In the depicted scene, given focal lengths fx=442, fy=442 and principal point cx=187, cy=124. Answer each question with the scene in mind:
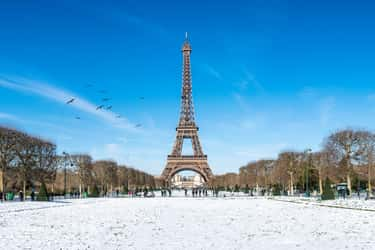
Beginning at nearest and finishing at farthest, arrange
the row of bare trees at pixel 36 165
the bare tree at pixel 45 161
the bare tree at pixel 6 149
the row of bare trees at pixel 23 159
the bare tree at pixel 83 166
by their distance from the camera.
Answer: the bare tree at pixel 6 149 → the row of bare trees at pixel 23 159 → the row of bare trees at pixel 36 165 → the bare tree at pixel 45 161 → the bare tree at pixel 83 166

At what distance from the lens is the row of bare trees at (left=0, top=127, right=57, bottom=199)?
171 feet

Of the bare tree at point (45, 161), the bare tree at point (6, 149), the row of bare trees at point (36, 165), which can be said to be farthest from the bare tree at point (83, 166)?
the bare tree at point (6, 149)

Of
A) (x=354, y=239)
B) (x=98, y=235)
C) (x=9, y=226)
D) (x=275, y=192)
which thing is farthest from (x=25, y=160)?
(x=354, y=239)

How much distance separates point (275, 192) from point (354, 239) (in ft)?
178

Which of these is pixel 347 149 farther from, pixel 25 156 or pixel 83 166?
pixel 83 166

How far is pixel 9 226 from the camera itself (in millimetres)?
18078

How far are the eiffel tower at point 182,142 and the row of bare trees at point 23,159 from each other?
36289 mm

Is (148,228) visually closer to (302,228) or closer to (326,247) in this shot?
(302,228)

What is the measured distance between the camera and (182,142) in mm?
101000

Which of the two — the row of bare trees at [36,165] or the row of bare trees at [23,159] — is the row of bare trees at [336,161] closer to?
the row of bare trees at [36,165]

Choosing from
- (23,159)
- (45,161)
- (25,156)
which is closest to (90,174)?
(45,161)

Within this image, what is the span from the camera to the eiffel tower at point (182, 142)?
3853 inches

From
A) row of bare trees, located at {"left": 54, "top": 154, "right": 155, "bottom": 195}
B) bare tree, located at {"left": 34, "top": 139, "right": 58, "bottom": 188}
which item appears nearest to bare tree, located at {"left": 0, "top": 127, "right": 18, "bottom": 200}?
bare tree, located at {"left": 34, "top": 139, "right": 58, "bottom": 188}

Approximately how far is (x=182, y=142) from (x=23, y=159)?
4958cm
